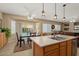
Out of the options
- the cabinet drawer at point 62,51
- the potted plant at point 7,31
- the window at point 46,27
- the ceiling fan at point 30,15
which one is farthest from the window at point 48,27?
the potted plant at point 7,31

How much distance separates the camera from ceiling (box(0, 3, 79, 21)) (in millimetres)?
2447

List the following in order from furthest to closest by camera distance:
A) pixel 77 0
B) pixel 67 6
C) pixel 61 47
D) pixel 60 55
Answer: pixel 67 6 < pixel 61 47 < pixel 60 55 < pixel 77 0

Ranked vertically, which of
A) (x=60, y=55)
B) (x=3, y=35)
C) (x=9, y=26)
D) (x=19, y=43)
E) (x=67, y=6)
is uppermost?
(x=67, y=6)

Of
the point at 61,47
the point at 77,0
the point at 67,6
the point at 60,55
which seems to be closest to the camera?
the point at 77,0

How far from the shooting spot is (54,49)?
241 centimetres

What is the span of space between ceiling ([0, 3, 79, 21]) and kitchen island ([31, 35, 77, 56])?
0.62 metres

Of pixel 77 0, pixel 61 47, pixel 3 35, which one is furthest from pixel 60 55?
pixel 3 35

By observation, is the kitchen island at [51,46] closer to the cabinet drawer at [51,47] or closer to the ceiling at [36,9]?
the cabinet drawer at [51,47]

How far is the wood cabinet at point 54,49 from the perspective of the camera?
7.15ft

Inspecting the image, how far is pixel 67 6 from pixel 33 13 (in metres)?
1.02

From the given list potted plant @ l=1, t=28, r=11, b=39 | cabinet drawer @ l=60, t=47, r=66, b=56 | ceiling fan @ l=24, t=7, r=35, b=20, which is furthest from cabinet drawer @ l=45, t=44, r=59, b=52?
potted plant @ l=1, t=28, r=11, b=39

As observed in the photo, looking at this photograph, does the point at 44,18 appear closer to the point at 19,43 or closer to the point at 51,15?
the point at 51,15

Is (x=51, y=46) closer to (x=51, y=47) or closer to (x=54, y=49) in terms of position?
(x=51, y=47)

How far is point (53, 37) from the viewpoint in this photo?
2.97 meters
